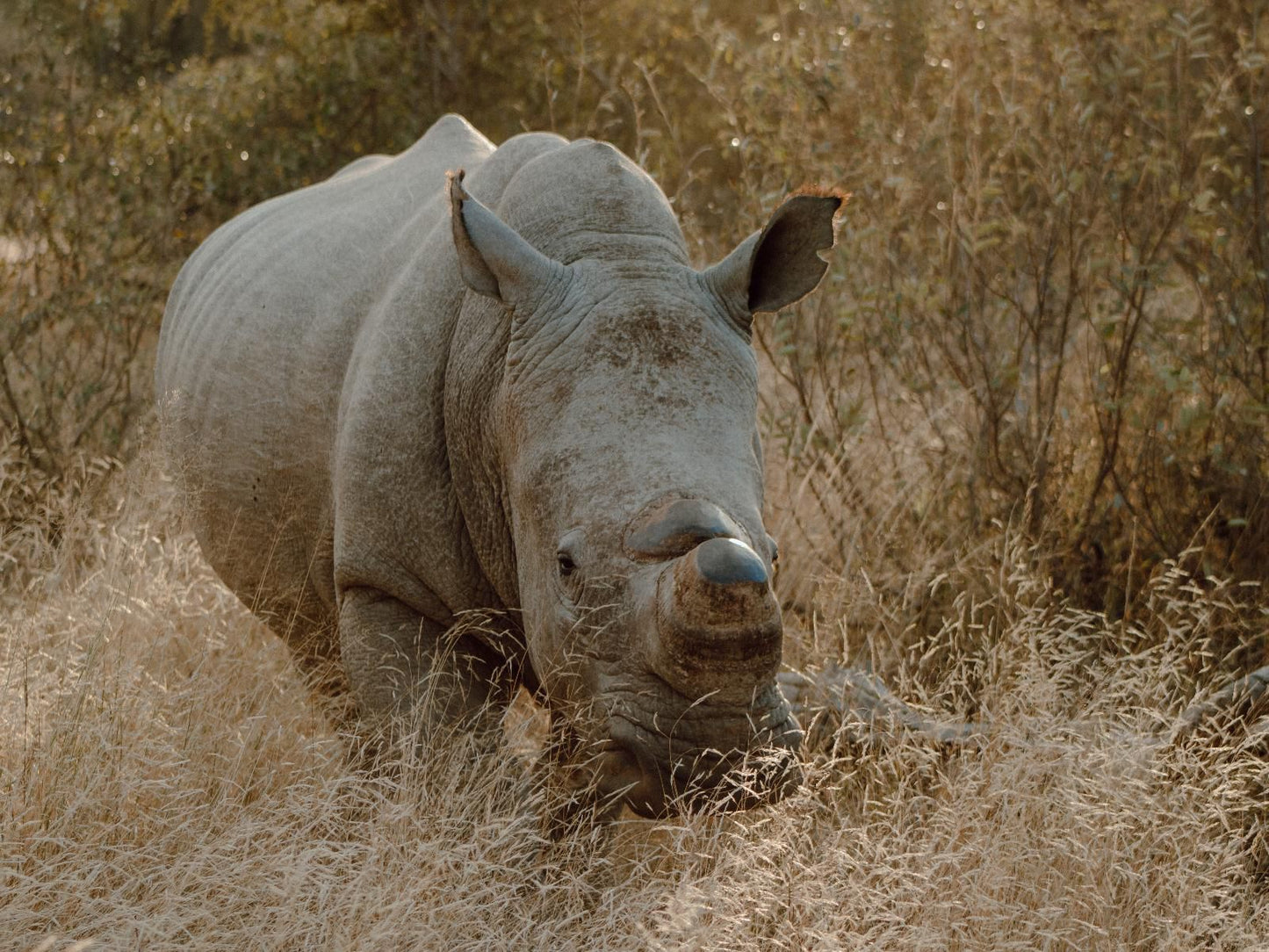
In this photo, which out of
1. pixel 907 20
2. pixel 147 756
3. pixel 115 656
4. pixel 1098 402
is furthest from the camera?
pixel 907 20

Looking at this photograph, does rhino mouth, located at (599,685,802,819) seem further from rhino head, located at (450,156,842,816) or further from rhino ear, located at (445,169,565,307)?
rhino ear, located at (445,169,565,307)

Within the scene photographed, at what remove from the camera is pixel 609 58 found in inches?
444

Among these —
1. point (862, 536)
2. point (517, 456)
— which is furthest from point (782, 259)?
point (862, 536)

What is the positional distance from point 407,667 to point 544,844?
0.58m

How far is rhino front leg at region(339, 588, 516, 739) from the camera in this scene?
3.97 metres

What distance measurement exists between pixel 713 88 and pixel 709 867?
3.59 m

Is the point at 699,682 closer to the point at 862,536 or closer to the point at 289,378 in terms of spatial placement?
the point at 289,378

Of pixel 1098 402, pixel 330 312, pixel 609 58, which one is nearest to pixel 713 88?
pixel 1098 402

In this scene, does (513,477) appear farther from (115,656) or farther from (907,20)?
(907,20)

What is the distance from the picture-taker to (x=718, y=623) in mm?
2977

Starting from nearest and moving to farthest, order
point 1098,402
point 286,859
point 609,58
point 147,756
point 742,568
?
point 742,568 < point 286,859 < point 147,756 < point 1098,402 < point 609,58

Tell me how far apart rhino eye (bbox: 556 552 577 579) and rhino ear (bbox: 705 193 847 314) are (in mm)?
778

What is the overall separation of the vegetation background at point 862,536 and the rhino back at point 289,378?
27cm

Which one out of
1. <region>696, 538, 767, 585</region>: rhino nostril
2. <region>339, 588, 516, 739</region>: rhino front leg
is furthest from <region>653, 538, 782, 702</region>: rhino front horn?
<region>339, 588, 516, 739</region>: rhino front leg
